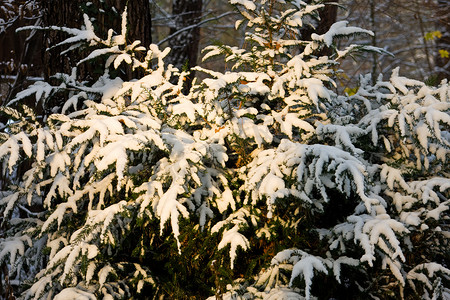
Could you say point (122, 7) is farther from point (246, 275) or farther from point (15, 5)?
point (246, 275)

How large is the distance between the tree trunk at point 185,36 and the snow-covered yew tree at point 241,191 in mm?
3579

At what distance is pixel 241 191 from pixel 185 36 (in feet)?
14.5

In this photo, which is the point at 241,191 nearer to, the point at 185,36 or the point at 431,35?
the point at 185,36

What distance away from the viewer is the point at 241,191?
251cm

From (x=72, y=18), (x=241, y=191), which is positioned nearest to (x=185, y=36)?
(x=72, y=18)

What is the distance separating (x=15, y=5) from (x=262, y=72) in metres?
3.28

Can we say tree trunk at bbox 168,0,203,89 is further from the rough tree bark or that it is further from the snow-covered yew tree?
the snow-covered yew tree

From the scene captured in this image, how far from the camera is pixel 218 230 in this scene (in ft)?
7.43

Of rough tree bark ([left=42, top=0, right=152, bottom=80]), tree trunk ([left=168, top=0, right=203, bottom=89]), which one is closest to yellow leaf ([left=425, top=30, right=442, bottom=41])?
tree trunk ([left=168, top=0, right=203, bottom=89])

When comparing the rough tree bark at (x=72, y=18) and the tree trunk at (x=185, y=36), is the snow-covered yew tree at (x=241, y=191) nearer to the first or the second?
the rough tree bark at (x=72, y=18)

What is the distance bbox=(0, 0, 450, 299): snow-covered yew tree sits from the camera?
207 centimetres

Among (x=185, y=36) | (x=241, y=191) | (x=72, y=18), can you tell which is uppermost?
(x=72, y=18)

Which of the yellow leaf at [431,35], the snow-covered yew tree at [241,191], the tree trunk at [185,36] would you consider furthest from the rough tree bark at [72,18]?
the yellow leaf at [431,35]

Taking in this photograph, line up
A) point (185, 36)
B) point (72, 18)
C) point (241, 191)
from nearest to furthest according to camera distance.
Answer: point (241, 191), point (72, 18), point (185, 36)
